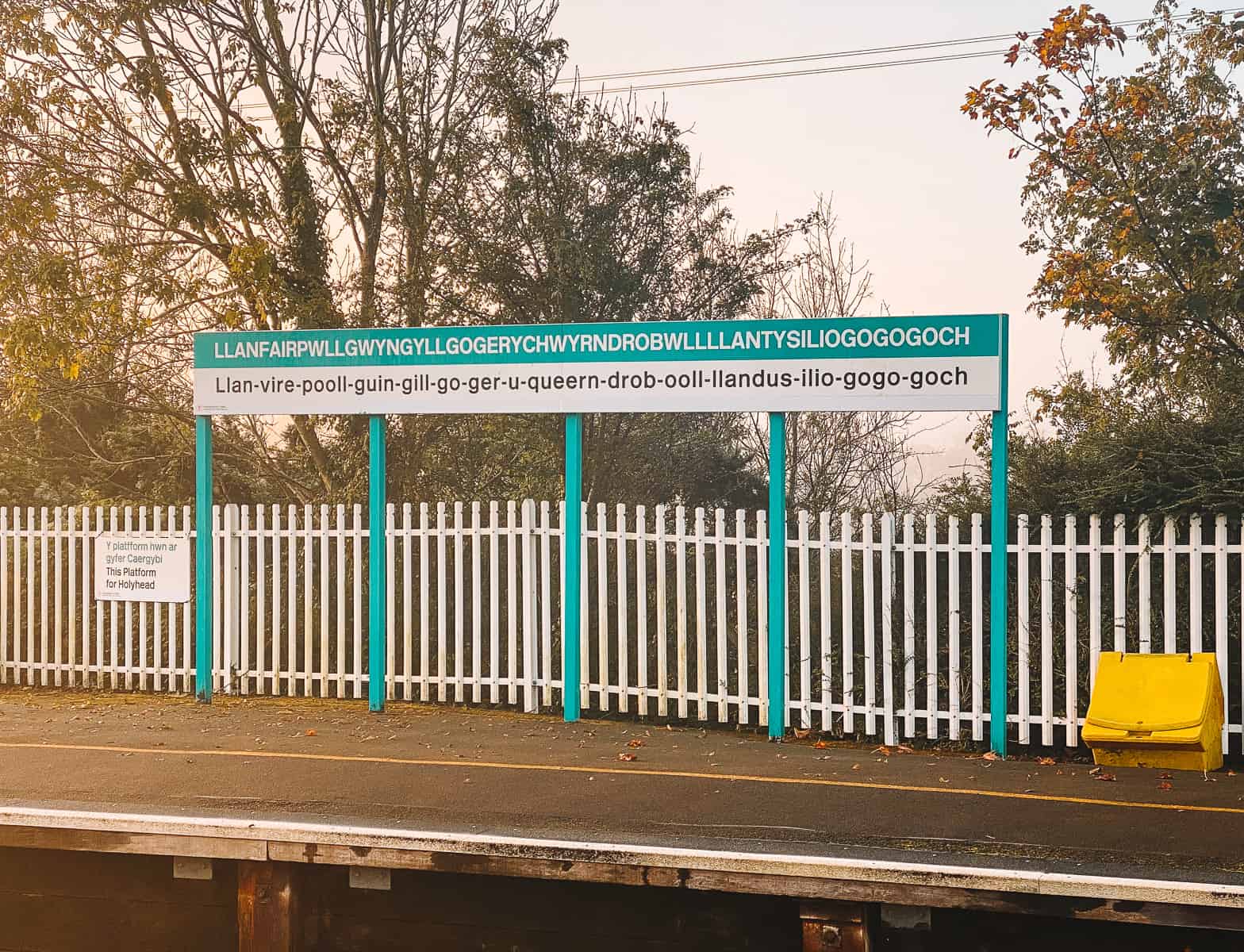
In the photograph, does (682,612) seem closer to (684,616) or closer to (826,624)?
(684,616)

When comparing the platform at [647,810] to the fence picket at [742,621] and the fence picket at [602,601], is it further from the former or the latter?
the fence picket at [602,601]

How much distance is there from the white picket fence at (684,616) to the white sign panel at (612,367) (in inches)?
37.0

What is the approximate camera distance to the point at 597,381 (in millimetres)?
11070

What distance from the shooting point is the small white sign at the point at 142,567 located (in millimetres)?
13039

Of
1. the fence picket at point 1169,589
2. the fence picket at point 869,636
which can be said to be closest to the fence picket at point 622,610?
the fence picket at point 869,636

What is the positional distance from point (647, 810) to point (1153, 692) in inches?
147

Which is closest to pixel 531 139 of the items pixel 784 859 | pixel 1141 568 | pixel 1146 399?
pixel 1146 399

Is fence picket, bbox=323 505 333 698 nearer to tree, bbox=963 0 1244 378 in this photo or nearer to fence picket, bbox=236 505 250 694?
fence picket, bbox=236 505 250 694

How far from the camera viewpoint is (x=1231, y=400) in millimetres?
11688

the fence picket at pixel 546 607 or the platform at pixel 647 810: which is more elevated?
the fence picket at pixel 546 607

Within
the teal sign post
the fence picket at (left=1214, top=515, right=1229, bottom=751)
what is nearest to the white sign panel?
the teal sign post

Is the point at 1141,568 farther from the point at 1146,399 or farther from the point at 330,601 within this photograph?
the point at 330,601

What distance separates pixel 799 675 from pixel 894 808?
9.94ft

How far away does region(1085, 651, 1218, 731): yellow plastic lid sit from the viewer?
29.6 feet
